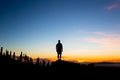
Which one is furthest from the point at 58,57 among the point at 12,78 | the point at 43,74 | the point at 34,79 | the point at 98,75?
the point at 12,78

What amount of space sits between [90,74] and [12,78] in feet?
37.1

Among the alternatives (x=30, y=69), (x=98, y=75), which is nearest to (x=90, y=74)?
(x=98, y=75)

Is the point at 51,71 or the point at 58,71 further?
the point at 58,71

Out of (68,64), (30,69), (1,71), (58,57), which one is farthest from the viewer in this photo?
(58,57)

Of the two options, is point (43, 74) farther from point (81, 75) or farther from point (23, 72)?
point (81, 75)

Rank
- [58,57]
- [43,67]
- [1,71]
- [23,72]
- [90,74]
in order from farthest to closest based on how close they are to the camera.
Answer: [58,57] < [90,74] < [43,67] < [23,72] < [1,71]

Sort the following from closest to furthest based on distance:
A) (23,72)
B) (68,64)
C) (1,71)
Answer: (1,71), (23,72), (68,64)

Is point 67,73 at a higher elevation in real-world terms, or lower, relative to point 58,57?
lower

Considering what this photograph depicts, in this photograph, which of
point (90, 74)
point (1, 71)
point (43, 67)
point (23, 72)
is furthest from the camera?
point (90, 74)

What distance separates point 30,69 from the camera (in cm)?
1573

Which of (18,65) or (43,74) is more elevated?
(18,65)

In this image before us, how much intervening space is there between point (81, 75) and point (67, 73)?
2077 millimetres

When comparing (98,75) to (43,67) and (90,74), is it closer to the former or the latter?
(90,74)

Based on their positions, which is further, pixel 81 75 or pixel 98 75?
pixel 98 75
